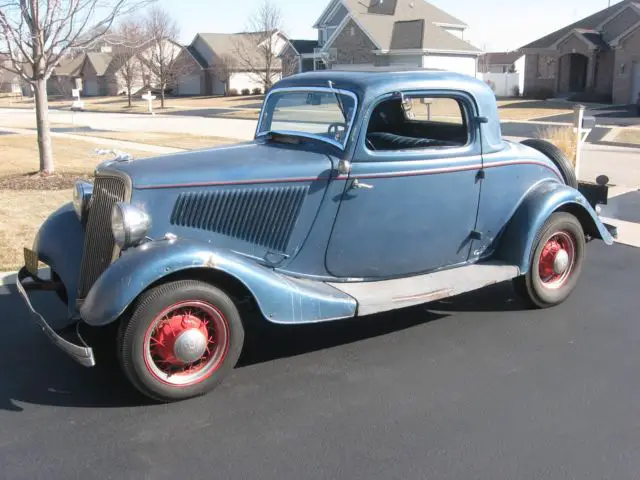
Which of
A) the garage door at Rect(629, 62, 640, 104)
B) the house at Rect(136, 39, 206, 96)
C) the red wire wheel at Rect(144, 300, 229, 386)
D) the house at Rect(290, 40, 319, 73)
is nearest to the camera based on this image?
the red wire wheel at Rect(144, 300, 229, 386)

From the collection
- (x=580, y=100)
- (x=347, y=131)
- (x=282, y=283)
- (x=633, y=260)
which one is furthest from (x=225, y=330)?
(x=580, y=100)

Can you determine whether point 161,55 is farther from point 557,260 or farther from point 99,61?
point 557,260

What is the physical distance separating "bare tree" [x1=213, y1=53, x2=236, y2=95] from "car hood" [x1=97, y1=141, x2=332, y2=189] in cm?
5166

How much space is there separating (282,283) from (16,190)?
716 centimetres

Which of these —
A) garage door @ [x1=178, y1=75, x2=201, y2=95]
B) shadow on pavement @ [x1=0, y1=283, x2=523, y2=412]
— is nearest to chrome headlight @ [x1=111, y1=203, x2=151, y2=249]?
shadow on pavement @ [x1=0, y1=283, x2=523, y2=412]

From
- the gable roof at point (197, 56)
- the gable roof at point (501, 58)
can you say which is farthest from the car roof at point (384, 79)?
the gable roof at point (501, 58)

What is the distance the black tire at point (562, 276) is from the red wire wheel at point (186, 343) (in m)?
2.39

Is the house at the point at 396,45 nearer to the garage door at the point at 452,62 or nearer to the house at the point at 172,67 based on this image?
the garage door at the point at 452,62

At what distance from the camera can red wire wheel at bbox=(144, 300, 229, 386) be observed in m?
3.44

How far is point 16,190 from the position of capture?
9.47 meters

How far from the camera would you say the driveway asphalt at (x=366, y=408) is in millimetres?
2957

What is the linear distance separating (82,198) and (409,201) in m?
2.19

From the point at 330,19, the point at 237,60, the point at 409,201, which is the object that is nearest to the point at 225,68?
the point at 237,60

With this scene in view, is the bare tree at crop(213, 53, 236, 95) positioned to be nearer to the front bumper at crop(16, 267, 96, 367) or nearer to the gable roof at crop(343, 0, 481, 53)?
the gable roof at crop(343, 0, 481, 53)
